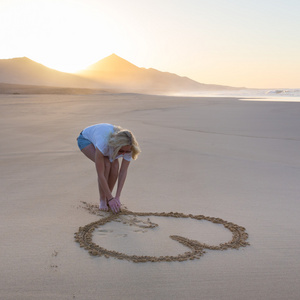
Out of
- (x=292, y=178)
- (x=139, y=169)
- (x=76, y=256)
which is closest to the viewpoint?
(x=76, y=256)

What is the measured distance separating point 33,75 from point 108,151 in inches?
3522

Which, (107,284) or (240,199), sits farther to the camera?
(240,199)

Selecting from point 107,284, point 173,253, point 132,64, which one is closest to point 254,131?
point 173,253

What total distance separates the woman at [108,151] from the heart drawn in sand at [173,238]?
0.20 meters

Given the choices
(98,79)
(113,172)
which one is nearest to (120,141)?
(113,172)

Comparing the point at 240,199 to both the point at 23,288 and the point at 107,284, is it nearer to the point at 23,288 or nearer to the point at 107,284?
the point at 107,284

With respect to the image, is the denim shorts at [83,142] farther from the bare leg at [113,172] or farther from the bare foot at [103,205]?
the bare foot at [103,205]

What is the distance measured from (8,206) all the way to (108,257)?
5.50 feet

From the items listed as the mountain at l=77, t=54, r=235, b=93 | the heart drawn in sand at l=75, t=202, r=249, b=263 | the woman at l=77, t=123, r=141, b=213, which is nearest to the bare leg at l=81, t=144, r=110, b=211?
the woman at l=77, t=123, r=141, b=213

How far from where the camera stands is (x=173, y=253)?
3111 mm

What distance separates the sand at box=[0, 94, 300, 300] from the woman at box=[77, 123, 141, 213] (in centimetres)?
26

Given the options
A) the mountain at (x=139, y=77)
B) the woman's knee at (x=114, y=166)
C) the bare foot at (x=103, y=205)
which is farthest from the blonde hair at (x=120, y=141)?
the mountain at (x=139, y=77)

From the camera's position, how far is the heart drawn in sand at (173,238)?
302 centimetres

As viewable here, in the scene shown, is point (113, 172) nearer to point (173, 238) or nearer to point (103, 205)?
point (103, 205)
